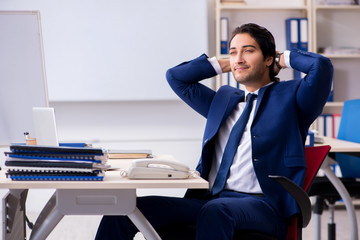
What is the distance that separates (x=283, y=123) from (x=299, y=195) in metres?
0.32

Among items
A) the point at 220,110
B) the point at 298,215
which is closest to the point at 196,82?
the point at 220,110

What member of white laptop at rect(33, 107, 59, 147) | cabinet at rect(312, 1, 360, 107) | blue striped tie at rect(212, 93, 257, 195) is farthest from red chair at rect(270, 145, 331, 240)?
cabinet at rect(312, 1, 360, 107)

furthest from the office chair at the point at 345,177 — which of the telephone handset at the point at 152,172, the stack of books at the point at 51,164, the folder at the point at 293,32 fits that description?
the stack of books at the point at 51,164

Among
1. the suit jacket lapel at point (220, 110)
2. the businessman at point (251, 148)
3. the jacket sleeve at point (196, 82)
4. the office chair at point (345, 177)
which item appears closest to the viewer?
the businessman at point (251, 148)

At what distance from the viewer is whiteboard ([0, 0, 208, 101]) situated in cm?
445

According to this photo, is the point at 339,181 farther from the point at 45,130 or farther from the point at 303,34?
the point at 303,34

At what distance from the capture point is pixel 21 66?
7.72ft

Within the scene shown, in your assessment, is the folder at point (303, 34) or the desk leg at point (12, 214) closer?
the desk leg at point (12, 214)

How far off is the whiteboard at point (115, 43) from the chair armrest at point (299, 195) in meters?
2.92

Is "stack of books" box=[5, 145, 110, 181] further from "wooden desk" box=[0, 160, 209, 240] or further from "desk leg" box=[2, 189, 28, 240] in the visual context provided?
"desk leg" box=[2, 189, 28, 240]

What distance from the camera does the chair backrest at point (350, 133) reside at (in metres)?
3.27

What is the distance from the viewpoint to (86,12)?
4.46m

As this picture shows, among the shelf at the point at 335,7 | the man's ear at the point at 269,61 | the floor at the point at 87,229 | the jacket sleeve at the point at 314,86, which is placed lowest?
the floor at the point at 87,229

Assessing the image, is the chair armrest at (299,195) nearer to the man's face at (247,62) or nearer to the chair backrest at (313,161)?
the chair backrest at (313,161)
